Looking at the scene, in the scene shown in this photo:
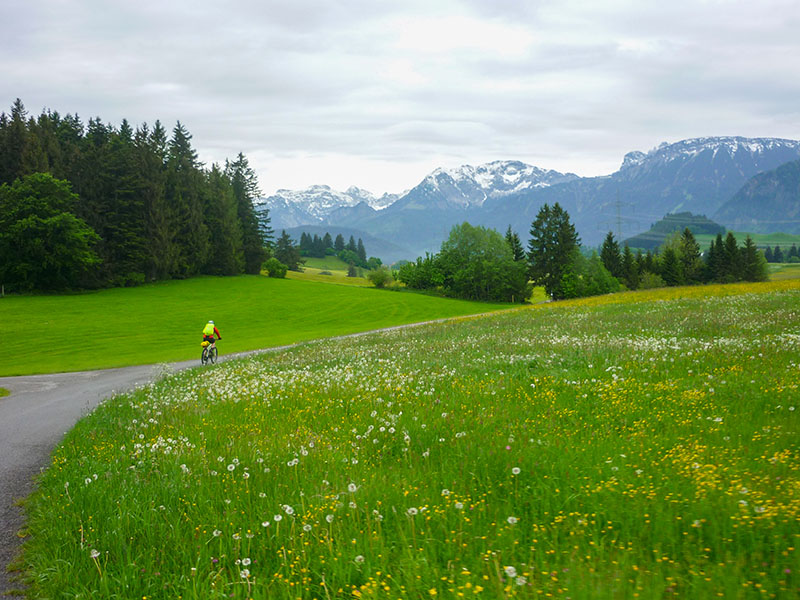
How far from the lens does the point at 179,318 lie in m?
63.4

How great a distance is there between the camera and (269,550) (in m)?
4.88

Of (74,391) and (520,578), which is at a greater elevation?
(520,578)

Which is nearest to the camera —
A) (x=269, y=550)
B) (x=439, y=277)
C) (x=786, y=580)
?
(x=786, y=580)

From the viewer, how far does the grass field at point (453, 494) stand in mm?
4004

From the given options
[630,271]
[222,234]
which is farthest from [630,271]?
[222,234]

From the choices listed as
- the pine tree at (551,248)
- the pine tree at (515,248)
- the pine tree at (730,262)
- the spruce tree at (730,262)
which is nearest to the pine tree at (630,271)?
the pine tree at (551,248)

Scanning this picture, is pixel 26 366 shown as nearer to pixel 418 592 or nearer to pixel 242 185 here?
pixel 418 592

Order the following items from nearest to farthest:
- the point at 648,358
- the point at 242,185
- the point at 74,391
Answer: the point at 648,358
the point at 74,391
the point at 242,185

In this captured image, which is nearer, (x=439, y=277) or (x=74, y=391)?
(x=74, y=391)

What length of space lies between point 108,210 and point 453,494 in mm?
98521

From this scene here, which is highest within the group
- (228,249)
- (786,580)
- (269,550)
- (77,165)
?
(77,165)

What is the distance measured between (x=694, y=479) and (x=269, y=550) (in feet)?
13.9

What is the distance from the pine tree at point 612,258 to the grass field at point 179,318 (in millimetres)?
48939

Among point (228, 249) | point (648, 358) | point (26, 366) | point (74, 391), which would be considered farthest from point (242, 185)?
point (648, 358)
